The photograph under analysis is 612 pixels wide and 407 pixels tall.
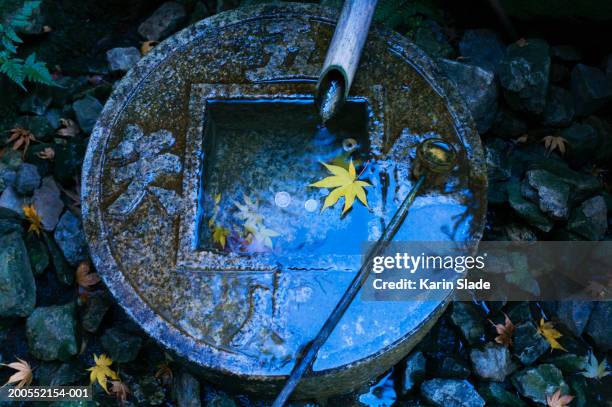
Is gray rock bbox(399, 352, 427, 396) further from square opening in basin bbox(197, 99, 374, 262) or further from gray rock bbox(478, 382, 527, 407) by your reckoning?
square opening in basin bbox(197, 99, 374, 262)

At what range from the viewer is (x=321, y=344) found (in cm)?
231

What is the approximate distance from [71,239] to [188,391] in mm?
1302

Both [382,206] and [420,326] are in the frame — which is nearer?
[420,326]

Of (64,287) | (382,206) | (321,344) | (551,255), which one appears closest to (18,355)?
(64,287)

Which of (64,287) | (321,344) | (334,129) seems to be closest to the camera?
(321,344)

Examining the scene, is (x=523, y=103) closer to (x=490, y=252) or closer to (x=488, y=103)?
(x=488, y=103)

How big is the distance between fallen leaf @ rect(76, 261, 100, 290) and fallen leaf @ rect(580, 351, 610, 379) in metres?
3.09

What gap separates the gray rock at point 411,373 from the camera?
9.50ft

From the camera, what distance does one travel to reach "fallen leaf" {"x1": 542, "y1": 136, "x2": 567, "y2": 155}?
11.7 feet

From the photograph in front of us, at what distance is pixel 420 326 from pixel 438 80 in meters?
1.40

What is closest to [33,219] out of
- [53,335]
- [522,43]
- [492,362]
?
[53,335]

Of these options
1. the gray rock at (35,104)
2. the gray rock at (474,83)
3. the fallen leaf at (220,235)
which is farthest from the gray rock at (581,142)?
the gray rock at (35,104)

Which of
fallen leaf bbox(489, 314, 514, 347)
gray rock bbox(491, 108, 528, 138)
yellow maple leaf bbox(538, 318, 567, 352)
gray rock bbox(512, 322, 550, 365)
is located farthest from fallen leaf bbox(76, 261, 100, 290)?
gray rock bbox(491, 108, 528, 138)

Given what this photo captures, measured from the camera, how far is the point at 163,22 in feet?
13.4
